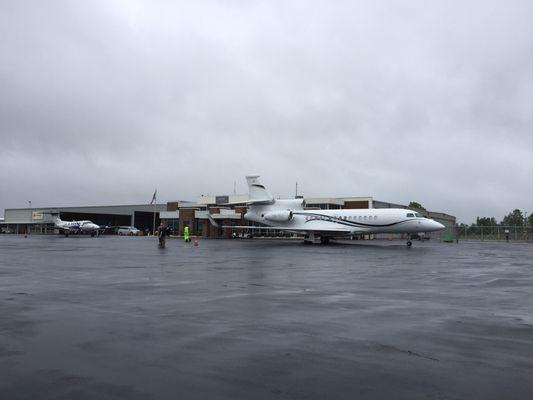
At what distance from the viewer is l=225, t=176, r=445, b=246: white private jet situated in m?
40.1

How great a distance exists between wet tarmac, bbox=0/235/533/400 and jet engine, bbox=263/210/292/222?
111ft

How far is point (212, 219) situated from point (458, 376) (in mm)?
63320

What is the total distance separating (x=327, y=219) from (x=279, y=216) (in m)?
4.99

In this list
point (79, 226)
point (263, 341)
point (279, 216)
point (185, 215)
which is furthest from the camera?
point (185, 215)

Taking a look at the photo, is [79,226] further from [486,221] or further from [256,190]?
[486,221]

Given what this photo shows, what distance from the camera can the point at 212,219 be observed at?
67.4 m

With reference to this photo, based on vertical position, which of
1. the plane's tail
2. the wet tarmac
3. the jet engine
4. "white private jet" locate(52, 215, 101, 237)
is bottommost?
the wet tarmac

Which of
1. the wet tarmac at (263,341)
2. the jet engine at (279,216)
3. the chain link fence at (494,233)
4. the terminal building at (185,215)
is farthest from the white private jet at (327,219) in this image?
the wet tarmac at (263,341)

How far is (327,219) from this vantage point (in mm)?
44875

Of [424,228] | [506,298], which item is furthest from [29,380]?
[424,228]

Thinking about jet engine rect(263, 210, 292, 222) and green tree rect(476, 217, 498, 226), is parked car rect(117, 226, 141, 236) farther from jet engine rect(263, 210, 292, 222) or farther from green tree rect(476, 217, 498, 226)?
green tree rect(476, 217, 498, 226)

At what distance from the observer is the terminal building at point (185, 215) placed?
7169 centimetres

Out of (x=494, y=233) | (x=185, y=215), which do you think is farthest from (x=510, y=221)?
(x=185, y=215)

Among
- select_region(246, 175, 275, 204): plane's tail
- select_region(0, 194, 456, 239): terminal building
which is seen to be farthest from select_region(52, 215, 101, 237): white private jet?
select_region(246, 175, 275, 204): plane's tail
